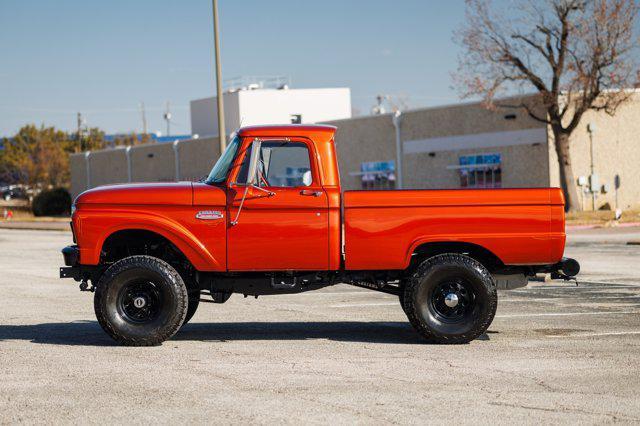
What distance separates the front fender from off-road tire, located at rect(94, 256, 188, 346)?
0.27 m

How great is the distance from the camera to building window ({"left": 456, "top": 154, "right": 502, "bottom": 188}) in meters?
46.6

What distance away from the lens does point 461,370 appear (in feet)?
29.4

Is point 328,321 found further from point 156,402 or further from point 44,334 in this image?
point 156,402

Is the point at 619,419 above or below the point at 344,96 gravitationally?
below

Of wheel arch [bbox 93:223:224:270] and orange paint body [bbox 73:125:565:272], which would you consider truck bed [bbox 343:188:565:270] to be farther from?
wheel arch [bbox 93:223:224:270]

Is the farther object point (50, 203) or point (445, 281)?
point (50, 203)

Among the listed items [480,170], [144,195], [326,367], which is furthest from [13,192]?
[326,367]

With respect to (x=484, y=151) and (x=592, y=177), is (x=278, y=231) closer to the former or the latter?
(x=592, y=177)

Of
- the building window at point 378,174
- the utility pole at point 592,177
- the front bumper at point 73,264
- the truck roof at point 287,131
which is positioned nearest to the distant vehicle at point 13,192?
the building window at point 378,174

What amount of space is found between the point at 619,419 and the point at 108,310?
18.0 ft

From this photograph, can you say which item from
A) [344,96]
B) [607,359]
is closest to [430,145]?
[344,96]

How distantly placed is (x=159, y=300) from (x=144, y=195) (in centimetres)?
110

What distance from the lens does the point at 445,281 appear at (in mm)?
10586

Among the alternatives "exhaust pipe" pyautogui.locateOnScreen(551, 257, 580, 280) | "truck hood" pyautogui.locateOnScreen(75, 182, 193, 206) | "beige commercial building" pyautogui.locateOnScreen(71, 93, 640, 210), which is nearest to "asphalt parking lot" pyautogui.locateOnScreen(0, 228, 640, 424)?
"exhaust pipe" pyautogui.locateOnScreen(551, 257, 580, 280)
